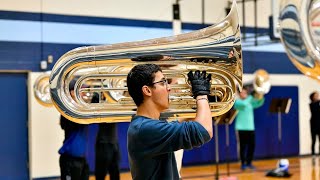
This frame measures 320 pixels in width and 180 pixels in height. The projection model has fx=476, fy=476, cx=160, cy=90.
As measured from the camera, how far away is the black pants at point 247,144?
945cm

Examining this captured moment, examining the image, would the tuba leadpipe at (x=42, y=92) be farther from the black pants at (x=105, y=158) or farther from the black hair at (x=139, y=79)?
the black hair at (x=139, y=79)

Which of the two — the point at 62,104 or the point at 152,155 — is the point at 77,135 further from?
the point at 152,155

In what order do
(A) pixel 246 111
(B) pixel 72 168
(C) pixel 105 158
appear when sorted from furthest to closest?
(A) pixel 246 111 → (C) pixel 105 158 → (B) pixel 72 168

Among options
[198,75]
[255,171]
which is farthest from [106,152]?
[255,171]

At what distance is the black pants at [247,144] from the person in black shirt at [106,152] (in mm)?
4576

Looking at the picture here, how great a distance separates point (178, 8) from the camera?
9711mm

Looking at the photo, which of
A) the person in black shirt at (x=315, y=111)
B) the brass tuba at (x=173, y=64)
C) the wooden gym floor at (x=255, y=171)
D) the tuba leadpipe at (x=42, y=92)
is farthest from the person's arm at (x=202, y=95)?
the person in black shirt at (x=315, y=111)

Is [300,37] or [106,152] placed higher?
[300,37]

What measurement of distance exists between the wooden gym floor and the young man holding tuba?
19.1 feet

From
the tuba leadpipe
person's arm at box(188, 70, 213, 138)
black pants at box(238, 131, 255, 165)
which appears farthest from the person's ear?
black pants at box(238, 131, 255, 165)

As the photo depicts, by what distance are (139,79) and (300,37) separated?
84 cm

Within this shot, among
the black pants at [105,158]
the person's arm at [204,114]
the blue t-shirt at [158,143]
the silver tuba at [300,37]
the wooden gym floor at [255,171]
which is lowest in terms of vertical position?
the wooden gym floor at [255,171]

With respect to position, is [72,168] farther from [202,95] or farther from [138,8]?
[138,8]

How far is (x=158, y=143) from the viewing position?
6.67ft
